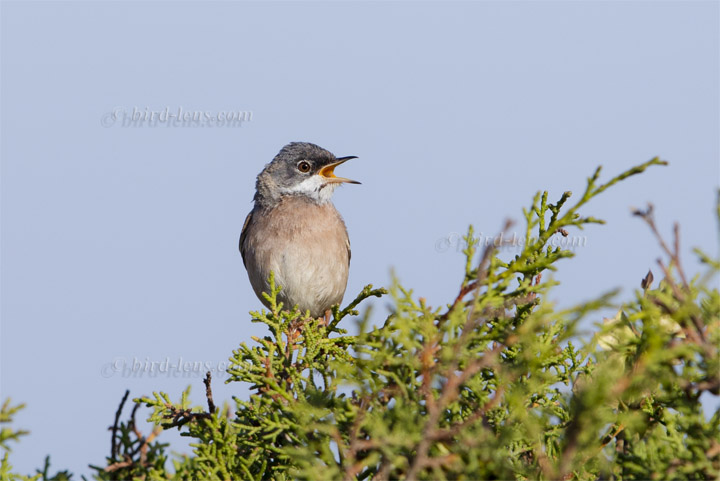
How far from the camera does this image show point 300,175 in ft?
30.8

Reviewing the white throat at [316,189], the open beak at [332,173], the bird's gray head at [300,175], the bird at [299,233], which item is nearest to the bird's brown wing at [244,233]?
the bird at [299,233]

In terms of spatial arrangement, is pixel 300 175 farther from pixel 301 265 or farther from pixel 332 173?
pixel 301 265

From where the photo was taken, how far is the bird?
862cm

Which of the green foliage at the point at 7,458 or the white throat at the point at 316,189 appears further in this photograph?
the white throat at the point at 316,189

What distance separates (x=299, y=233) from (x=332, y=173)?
128cm

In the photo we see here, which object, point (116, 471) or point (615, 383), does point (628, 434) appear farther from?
point (116, 471)

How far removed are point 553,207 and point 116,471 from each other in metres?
2.94

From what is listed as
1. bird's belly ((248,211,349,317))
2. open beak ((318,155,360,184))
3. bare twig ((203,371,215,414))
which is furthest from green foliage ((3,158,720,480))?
open beak ((318,155,360,184))

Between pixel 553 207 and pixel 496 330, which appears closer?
pixel 496 330

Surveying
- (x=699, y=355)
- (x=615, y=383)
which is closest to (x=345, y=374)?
(x=615, y=383)

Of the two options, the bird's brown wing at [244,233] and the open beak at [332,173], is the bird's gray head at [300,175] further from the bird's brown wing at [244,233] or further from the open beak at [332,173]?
the bird's brown wing at [244,233]

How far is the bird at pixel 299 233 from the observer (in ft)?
28.3

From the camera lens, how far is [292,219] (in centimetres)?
883

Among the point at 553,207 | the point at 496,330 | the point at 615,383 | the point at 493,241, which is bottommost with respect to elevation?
the point at 615,383
